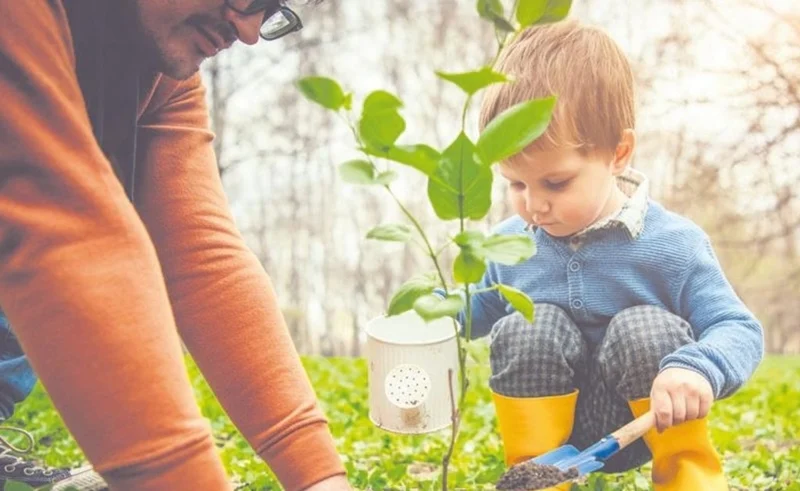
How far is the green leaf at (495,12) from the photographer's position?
3.67 feet

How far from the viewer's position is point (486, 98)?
6.08 ft

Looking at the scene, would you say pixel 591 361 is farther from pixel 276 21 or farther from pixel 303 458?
pixel 276 21

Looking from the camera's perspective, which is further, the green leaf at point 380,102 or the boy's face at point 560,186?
the boy's face at point 560,186

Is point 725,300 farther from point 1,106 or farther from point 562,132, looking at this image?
point 1,106

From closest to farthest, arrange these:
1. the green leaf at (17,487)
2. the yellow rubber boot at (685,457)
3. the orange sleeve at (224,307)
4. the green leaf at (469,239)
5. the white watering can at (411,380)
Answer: the green leaf at (469,239) < the green leaf at (17,487) < the orange sleeve at (224,307) < the yellow rubber boot at (685,457) < the white watering can at (411,380)

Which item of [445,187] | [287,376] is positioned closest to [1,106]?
[445,187]

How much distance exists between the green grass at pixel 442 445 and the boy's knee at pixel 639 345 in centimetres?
22

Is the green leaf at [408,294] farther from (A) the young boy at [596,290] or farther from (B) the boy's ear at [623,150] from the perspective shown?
(B) the boy's ear at [623,150]

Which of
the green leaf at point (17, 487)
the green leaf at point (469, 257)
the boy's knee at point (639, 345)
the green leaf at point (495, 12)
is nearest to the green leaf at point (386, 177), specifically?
the green leaf at point (469, 257)

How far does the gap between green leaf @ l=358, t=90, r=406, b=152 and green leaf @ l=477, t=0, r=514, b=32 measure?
0.47ft

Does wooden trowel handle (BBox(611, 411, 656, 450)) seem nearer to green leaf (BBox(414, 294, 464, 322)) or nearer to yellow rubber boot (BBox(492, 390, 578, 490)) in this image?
yellow rubber boot (BBox(492, 390, 578, 490))

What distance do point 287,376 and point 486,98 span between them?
666 mm

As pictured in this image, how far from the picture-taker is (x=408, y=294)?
123 cm

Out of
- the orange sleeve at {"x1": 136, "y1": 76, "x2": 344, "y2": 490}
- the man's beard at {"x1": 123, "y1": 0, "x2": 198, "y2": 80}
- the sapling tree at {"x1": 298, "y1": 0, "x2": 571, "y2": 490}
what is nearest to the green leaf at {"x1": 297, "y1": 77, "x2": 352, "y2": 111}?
the sapling tree at {"x1": 298, "y1": 0, "x2": 571, "y2": 490}
